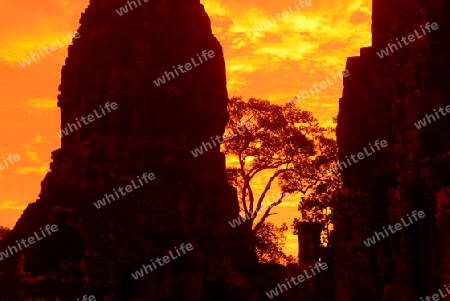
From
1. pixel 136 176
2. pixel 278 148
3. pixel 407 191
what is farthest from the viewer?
pixel 278 148

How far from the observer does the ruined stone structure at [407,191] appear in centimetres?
643

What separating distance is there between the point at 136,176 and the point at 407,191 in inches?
590

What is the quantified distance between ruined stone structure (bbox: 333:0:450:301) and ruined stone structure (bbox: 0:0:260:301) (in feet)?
36.9

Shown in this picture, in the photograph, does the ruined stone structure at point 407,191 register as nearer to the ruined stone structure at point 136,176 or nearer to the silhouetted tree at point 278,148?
the ruined stone structure at point 136,176

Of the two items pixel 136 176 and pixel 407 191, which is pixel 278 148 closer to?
pixel 136 176

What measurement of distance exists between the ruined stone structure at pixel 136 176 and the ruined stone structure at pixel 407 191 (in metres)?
11.2

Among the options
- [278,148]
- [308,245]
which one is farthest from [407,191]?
[278,148]

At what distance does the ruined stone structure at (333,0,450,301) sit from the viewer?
21.1 feet

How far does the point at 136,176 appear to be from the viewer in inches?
819

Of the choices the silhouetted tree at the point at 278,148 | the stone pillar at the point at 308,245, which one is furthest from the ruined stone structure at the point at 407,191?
the silhouetted tree at the point at 278,148

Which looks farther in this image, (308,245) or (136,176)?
(136,176)

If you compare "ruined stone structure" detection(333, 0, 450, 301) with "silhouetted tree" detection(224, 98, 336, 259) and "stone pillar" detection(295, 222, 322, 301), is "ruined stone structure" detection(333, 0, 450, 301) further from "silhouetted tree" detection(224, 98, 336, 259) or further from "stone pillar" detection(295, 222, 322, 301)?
"silhouetted tree" detection(224, 98, 336, 259)

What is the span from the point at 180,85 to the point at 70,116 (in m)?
4.20

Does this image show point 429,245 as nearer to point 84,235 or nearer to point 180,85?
point 84,235
